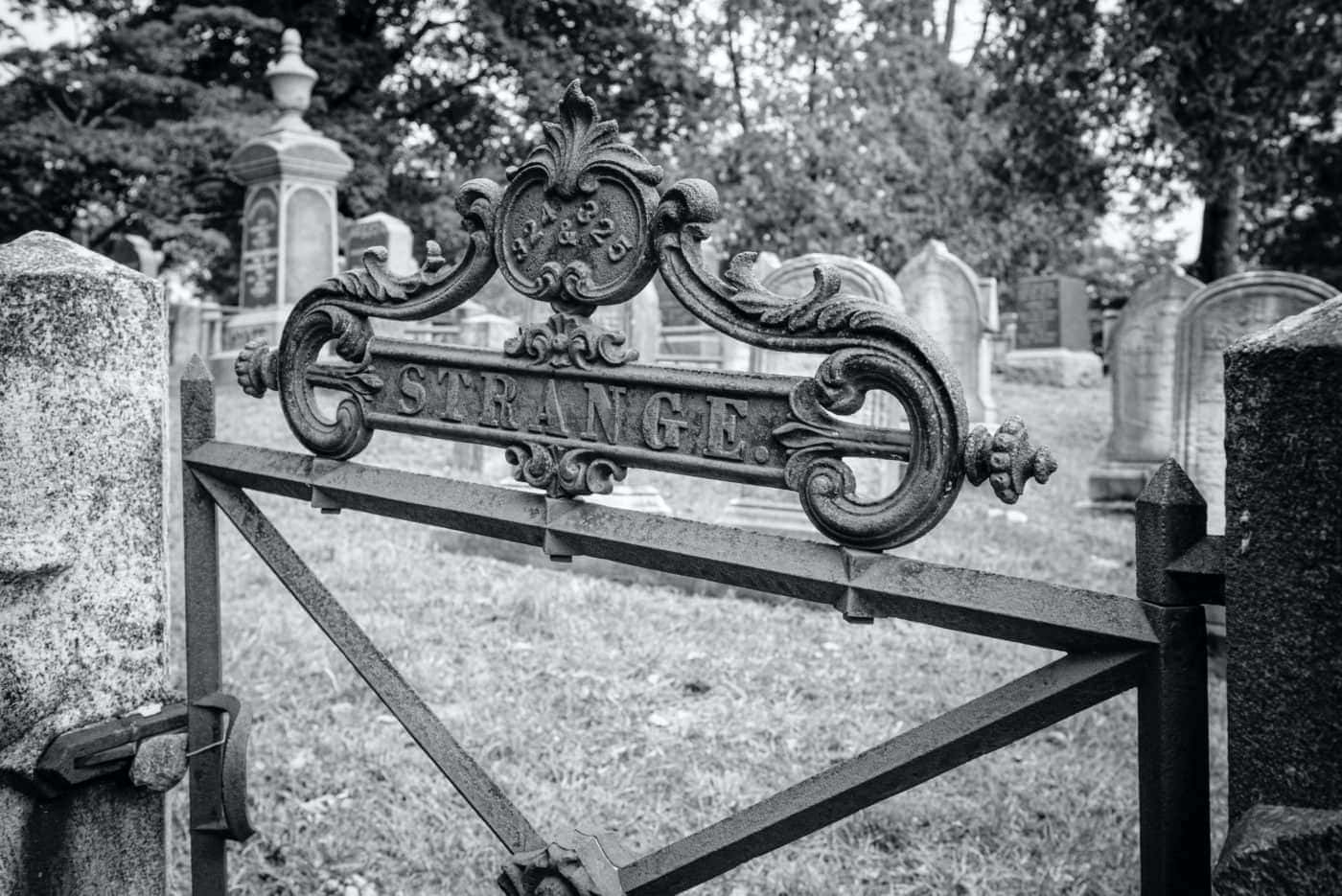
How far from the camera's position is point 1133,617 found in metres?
1.11

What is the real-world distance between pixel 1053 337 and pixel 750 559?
18.3m

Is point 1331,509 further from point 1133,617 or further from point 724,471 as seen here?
point 724,471

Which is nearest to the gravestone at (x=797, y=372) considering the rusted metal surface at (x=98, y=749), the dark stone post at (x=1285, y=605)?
the rusted metal surface at (x=98, y=749)

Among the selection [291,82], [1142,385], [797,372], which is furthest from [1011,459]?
[291,82]

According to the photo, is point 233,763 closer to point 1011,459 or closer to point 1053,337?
point 1011,459

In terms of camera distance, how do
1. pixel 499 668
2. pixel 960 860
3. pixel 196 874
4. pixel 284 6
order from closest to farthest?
pixel 196 874 < pixel 960 860 < pixel 499 668 < pixel 284 6

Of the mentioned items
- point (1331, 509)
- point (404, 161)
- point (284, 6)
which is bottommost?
point (1331, 509)

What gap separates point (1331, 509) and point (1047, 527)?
23.1 feet

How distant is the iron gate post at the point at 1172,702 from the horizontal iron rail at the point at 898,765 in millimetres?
39

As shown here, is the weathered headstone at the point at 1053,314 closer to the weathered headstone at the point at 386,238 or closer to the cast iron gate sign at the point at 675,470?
the weathered headstone at the point at 386,238

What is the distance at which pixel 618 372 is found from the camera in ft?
4.64

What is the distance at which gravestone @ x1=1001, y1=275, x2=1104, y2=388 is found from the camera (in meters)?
17.6

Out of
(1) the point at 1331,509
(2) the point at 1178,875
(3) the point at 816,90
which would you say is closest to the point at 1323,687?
(1) the point at 1331,509

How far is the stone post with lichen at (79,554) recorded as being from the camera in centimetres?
164
